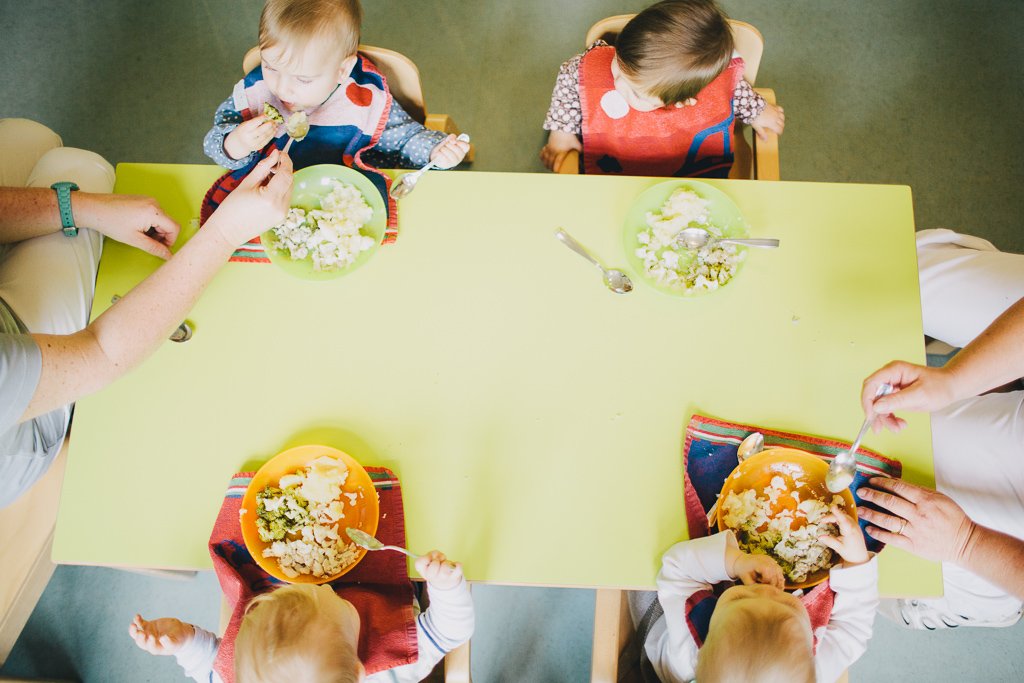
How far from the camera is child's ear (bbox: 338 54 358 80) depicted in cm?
145

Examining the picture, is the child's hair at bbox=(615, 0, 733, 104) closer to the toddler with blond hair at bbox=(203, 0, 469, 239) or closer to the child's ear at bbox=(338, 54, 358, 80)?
the toddler with blond hair at bbox=(203, 0, 469, 239)

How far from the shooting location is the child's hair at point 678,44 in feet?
4.48

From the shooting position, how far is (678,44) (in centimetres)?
136

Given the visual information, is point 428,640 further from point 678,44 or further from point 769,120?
point 769,120

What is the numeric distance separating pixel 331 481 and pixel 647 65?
107 cm

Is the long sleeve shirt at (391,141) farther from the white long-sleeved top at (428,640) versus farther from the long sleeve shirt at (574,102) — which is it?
the white long-sleeved top at (428,640)

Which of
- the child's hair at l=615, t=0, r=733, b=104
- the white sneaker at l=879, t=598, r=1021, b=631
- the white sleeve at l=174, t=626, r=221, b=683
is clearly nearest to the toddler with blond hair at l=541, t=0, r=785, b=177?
the child's hair at l=615, t=0, r=733, b=104

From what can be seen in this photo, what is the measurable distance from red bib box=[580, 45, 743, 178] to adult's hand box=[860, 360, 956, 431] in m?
0.70

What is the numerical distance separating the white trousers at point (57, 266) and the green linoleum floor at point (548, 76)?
831 millimetres

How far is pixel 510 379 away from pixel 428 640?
0.51 metres

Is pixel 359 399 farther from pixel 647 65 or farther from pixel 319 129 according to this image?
pixel 647 65

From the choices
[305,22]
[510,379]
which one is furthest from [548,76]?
[510,379]

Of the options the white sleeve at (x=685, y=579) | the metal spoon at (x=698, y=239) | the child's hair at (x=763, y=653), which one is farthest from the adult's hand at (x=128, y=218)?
the child's hair at (x=763, y=653)

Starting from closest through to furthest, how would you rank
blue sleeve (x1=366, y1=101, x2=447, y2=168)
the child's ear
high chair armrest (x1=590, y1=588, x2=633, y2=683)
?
high chair armrest (x1=590, y1=588, x2=633, y2=683) → the child's ear → blue sleeve (x1=366, y1=101, x2=447, y2=168)
